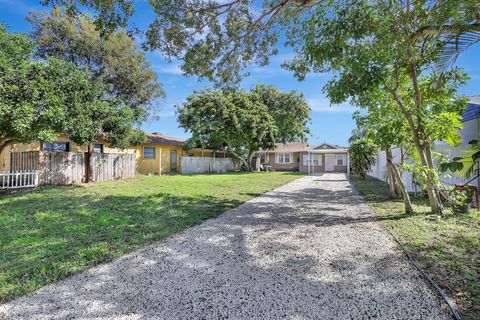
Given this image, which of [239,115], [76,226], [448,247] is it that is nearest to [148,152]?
[239,115]

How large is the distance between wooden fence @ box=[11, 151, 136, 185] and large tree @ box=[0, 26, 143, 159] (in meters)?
1.40

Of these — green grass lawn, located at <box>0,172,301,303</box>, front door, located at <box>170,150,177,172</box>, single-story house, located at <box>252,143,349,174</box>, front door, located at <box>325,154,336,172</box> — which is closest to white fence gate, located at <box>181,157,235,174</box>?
front door, located at <box>170,150,177,172</box>

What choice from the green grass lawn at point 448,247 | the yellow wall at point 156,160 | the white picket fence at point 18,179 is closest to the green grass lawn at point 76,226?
the white picket fence at point 18,179

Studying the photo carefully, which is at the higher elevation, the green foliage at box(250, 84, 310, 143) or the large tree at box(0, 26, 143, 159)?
the green foliage at box(250, 84, 310, 143)

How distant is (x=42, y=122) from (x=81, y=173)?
14.3ft

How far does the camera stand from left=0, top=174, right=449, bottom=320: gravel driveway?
99.1 inches

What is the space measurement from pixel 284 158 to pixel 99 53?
75.0ft

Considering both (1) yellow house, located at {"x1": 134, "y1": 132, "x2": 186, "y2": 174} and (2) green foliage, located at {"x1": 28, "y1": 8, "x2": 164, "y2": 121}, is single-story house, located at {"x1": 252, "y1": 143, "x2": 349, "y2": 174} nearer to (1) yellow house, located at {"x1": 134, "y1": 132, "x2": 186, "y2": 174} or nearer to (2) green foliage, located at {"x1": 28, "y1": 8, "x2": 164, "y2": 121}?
(1) yellow house, located at {"x1": 134, "y1": 132, "x2": 186, "y2": 174}

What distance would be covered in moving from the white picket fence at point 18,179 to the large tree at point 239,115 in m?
12.4

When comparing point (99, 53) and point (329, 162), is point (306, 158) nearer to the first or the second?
point (329, 162)

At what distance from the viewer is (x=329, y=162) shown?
3027 cm

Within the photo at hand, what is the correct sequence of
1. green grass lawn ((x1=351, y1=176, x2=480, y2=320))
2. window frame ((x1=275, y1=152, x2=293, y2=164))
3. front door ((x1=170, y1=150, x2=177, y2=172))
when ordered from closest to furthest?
green grass lawn ((x1=351, y1=176, x2=480, y2=320))
front door ((x1=170, y1=150, x2=177, y2=172))
window frame ((x1=275, y1=152, x2=293, y2=164))

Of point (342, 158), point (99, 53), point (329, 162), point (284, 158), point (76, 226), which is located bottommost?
point (76, 226)

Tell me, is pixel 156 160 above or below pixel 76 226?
above
